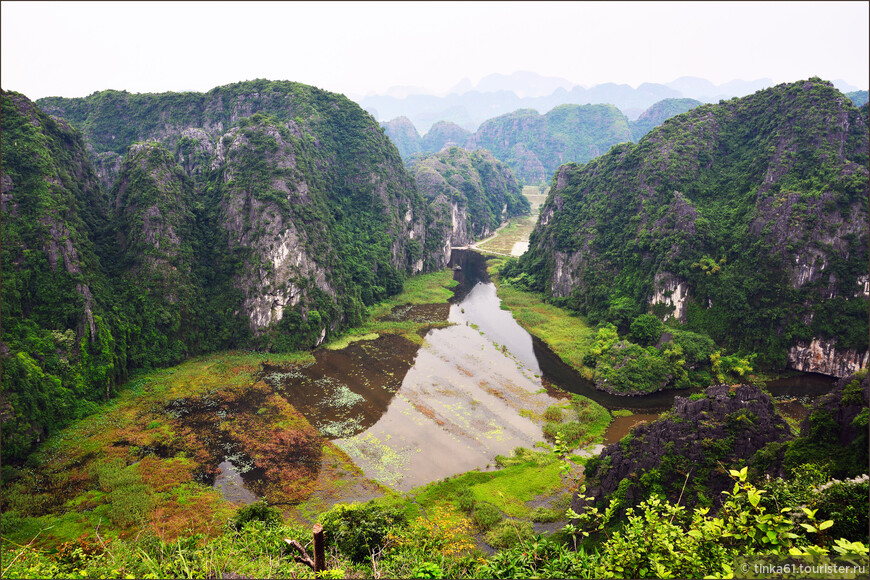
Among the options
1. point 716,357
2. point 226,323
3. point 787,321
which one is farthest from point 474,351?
point 787,321

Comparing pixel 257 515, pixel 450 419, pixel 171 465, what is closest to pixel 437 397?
pixel 450 419

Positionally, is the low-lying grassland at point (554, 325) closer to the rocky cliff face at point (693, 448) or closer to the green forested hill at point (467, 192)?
the rocky cliff face at point (693, 448)

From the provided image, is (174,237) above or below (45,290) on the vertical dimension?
above

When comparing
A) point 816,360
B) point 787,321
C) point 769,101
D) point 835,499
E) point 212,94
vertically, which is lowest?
point 816,360

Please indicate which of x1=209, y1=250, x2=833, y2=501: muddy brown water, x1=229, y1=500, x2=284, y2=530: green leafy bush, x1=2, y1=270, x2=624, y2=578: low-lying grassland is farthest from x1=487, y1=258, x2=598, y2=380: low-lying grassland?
x1=229, y1=500, x2=284, y2=530: green leafy bush

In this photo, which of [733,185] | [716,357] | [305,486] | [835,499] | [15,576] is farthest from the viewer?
[733,185]

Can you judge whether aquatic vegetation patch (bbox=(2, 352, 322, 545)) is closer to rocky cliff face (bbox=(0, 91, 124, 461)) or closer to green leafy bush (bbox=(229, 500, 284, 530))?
green leafy bush (bbox=(229, 500, 284, 530))

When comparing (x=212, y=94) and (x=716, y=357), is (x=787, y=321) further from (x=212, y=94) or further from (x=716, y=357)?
(x=212, y=94)

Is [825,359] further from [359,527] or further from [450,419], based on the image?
[359,527]
